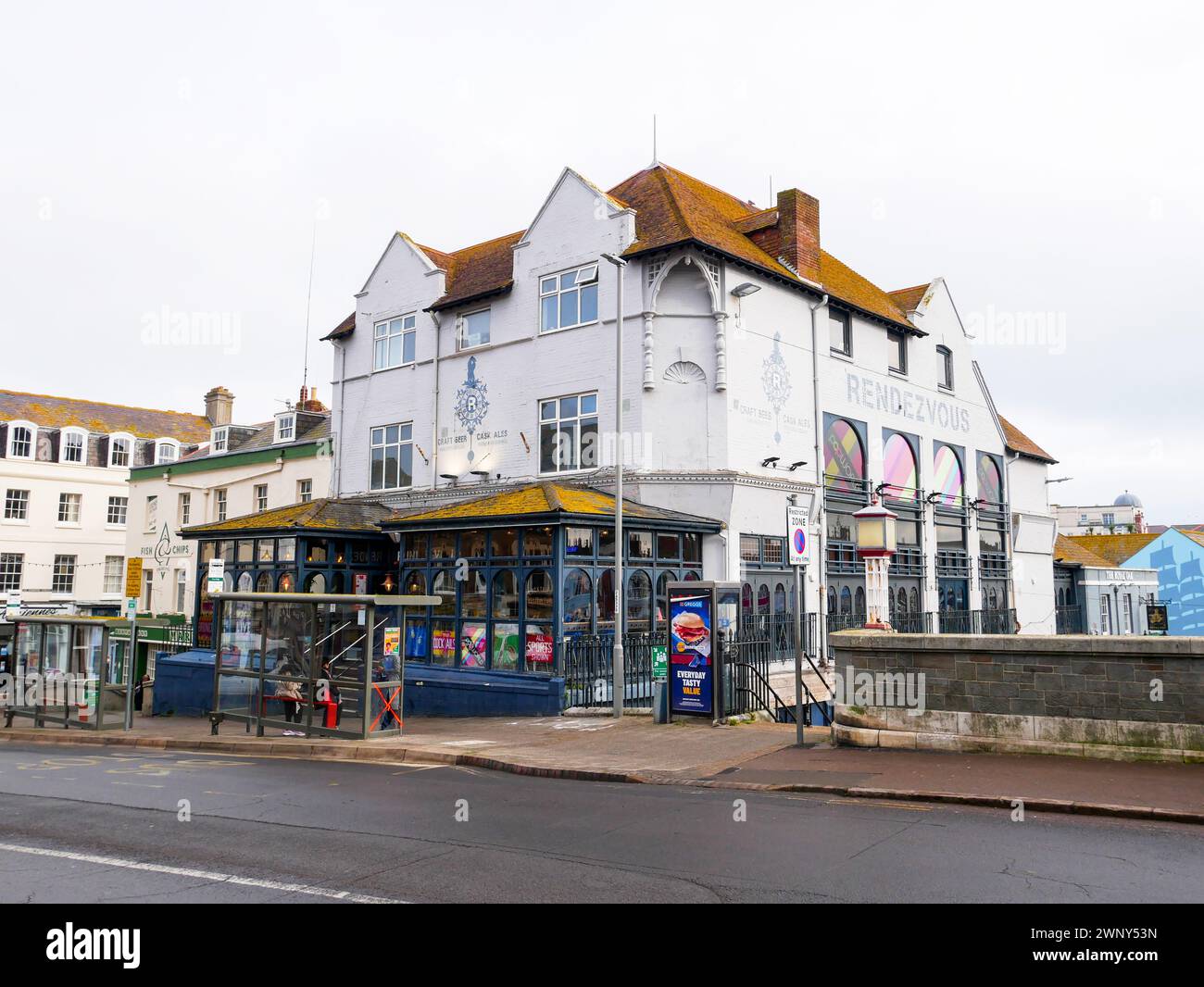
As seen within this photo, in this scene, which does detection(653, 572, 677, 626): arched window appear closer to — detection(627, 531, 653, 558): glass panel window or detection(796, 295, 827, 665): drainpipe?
detection(627, 531, 653, 558): glass panel window

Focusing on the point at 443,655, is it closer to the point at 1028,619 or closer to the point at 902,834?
the point at 902,834

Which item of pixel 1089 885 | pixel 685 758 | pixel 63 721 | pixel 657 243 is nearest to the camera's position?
pixel 1089 885

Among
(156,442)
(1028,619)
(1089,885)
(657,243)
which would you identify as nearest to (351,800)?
(1089,885)

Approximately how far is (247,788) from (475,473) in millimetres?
15668

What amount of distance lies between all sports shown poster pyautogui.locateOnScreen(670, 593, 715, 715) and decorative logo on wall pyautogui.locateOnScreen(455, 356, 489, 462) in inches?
483

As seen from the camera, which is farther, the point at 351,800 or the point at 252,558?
the point at 252,558

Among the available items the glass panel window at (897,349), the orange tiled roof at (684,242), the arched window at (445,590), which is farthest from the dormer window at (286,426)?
the glass panel window at (897,349)

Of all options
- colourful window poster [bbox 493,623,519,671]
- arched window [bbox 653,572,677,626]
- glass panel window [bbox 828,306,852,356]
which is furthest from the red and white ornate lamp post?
glass panel window [bbox 828,306,852,356]

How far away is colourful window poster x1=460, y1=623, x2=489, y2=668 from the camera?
2103 cm

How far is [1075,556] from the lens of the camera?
44.4 meters

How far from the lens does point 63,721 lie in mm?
20812

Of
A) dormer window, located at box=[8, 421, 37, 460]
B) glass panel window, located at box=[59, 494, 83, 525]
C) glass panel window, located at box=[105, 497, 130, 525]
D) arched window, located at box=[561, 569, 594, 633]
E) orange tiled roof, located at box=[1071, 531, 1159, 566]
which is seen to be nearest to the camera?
arched window, located at box=[561, 569, 594, 633]

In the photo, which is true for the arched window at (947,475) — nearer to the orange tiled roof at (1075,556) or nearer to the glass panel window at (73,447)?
the orange tiled roof at (1075,556)

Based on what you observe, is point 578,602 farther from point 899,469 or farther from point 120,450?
point 120,450
